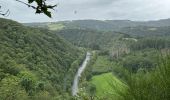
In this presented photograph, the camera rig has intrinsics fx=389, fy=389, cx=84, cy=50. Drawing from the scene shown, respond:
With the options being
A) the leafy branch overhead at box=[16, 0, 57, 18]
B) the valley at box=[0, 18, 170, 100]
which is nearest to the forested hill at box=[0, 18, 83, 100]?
the valley at box=[0, 18, 170, 100]

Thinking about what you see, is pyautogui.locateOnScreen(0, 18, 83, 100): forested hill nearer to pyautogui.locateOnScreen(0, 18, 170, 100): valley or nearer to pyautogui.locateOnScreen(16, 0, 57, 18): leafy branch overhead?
pyautogui.locateOnScreen(0, 18, 170, 100): valley

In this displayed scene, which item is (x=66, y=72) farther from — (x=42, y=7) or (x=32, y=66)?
(x=42, y=7)

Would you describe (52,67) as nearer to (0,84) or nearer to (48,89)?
(48,89)

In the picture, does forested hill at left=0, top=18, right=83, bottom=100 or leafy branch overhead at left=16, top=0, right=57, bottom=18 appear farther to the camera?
forested hill at left=0, top=18, right=83, bottom=100

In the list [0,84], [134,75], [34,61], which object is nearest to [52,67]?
[34,61]

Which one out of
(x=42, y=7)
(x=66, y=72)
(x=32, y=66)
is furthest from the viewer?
(x=66, y=72)

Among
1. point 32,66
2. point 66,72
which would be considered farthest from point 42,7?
point 66,72

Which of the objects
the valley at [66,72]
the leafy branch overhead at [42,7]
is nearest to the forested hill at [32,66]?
the valley at [66,72]

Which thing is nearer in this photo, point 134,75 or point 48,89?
point 134,75
